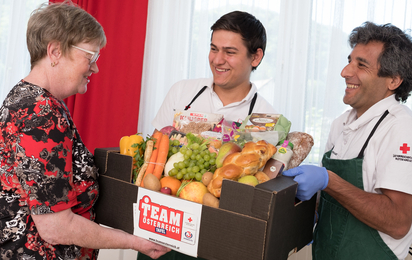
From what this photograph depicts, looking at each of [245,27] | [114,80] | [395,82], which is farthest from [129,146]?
[114,80]

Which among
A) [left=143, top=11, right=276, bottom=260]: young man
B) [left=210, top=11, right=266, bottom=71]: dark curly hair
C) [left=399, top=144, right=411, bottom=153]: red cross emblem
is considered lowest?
[left=399, top=144, right=411, bottom=153]: red cross emblem

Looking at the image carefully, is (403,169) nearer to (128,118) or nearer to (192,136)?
(192,136)

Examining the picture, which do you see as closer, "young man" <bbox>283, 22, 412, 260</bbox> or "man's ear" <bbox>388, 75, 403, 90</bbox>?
"young man" <bbox>283, 22, 412, 260</bbox>

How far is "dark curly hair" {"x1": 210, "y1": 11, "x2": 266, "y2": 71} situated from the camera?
66.9 inches

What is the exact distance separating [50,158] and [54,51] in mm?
363

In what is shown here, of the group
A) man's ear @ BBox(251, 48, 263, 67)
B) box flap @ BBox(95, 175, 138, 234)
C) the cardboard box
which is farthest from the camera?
man's ear @ BBox(251, 48, 263, 67)

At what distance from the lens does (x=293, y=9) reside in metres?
2.69

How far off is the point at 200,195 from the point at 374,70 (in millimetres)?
943

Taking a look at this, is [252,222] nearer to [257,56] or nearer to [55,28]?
[55,28]

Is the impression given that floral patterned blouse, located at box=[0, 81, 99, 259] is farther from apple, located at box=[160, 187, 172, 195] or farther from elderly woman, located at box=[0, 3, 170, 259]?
apple, located at box=[160, 187, 172, 195]

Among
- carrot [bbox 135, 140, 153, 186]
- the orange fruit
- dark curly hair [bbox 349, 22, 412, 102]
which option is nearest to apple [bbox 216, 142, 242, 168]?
the orange fruit

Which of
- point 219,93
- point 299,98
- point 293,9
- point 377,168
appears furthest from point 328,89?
point 377,168

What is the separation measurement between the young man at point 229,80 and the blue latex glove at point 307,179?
585 mm

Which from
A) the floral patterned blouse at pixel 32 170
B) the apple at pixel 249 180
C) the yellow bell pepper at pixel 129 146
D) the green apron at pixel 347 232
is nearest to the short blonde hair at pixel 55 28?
the floral patterned blouse at pixel 32 170
